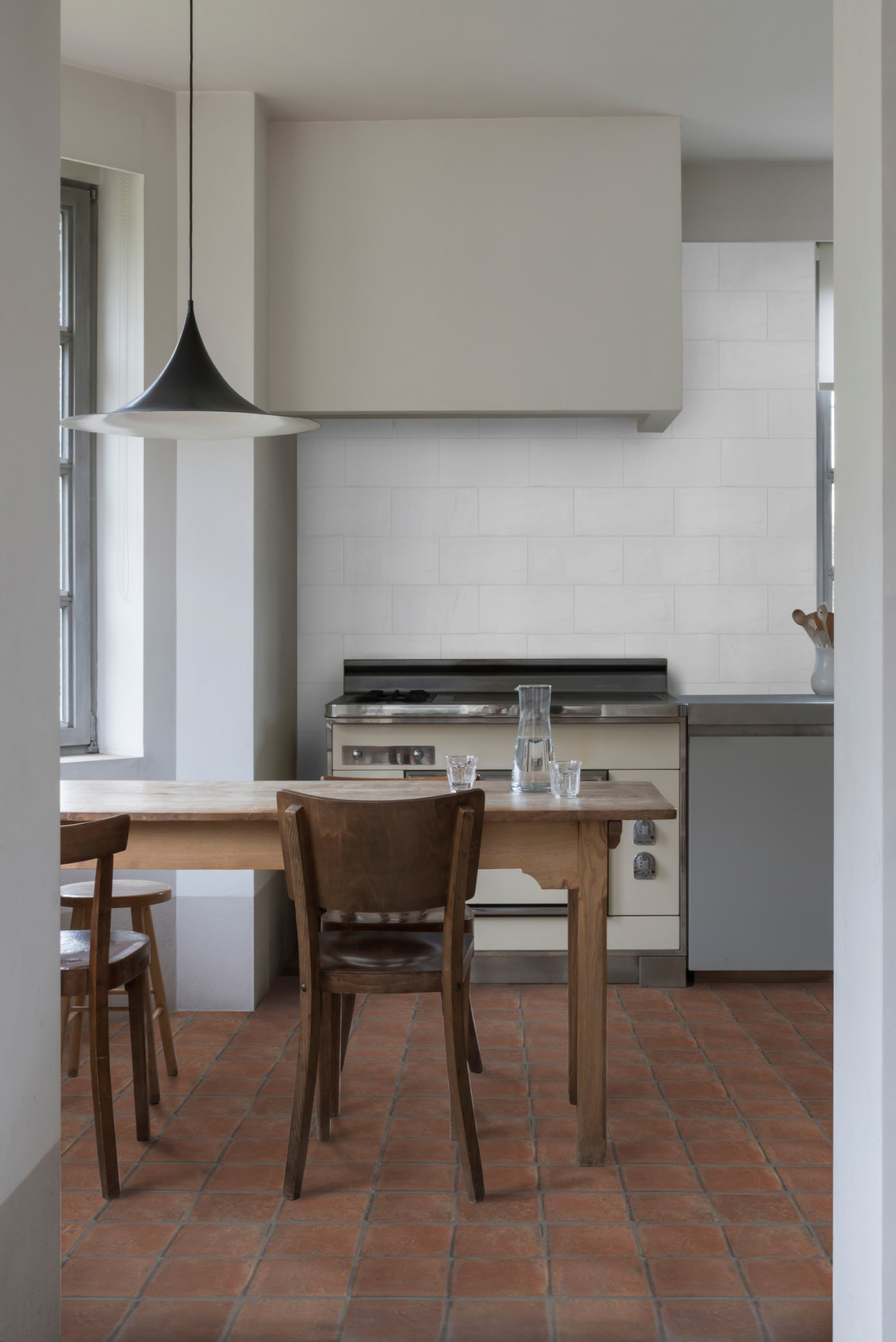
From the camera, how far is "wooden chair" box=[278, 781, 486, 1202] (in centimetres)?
236

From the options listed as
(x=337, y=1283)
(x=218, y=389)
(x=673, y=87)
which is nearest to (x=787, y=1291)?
(x=337, y=1283)

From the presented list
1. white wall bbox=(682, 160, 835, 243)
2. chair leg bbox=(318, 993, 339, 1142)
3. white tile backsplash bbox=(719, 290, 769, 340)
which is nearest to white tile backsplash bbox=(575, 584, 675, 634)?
white tile backsplash bbox=(719, 290, 769, 340)

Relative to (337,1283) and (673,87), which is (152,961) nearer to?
(337,1283)

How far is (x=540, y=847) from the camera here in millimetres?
2680

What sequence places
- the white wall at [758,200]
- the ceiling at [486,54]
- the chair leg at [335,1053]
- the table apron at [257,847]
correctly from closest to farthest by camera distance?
the table apron at [257,847] < the chair leg at [335,1053] < the ceiling at [486,54] < the white wall at [758,200]

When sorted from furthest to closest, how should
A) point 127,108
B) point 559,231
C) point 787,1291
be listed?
point 559,231
point 127,108
point 787,1291

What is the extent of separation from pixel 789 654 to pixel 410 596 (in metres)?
1.62

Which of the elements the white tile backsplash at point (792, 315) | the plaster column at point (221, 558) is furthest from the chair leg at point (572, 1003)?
the white tile backsplash at point (792, 315)

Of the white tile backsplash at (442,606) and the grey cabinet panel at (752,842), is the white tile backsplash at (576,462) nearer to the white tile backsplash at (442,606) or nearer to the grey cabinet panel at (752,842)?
the white tile backsplash at (442,606)

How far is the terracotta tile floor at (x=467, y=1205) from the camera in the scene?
Answer: 6.63 ft

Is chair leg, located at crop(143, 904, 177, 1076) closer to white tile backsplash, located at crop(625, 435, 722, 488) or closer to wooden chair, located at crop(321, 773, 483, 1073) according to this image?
wooden chair, located at crop(321, 773, 483, 1073)

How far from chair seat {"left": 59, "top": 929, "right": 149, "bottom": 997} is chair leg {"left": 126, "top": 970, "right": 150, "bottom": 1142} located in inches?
2.4

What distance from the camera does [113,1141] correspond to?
2467 mm

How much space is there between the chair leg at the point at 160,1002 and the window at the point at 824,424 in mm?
3019
